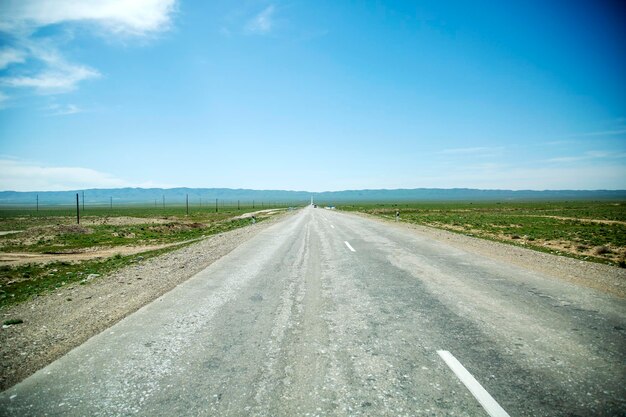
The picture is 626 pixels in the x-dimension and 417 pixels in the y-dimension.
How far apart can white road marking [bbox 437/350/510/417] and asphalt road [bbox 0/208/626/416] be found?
0.11ft

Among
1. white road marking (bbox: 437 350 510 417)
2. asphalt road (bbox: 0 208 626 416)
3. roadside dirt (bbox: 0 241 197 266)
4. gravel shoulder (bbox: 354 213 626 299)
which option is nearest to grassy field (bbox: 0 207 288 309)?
roadside dirt (bbox: 0 241 197 266)

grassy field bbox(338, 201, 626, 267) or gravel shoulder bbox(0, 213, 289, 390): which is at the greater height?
gravel shoulder bbox(0, 213, 289, 390)

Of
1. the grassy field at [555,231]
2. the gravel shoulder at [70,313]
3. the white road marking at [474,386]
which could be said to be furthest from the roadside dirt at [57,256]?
the grassy field at [555,231]

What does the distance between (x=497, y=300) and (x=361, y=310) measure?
2856 mm

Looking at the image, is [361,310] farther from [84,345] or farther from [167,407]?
[84,345]

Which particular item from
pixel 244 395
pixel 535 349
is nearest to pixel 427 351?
pixel 535 349

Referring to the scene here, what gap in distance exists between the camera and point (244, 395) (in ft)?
10.9

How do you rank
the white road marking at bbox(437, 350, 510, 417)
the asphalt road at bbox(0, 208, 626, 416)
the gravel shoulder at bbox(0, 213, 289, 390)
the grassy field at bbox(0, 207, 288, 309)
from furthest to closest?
the grassy field at bbox(0, 207, 288, 309)
the gravel shoulder at bbox(0, 213, 289, 390)
the asphalt road at bbox(0, 208, 626, 416)
the white road marking at bbox(437, 350, 510, 417)

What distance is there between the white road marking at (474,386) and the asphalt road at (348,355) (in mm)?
33

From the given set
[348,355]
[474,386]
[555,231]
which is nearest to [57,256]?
[348,355]

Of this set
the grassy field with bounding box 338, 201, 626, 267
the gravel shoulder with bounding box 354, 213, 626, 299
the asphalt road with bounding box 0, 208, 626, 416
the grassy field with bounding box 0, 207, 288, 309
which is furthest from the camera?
the grassy field with bounding box 338, 201, 626, 267

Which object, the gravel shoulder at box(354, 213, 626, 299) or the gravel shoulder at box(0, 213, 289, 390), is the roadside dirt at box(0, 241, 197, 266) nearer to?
the gravel shoulder at box(0, 213, 289, 390)

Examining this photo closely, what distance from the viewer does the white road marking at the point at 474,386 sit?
3.01m

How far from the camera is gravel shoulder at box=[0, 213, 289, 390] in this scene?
4.32 meters
